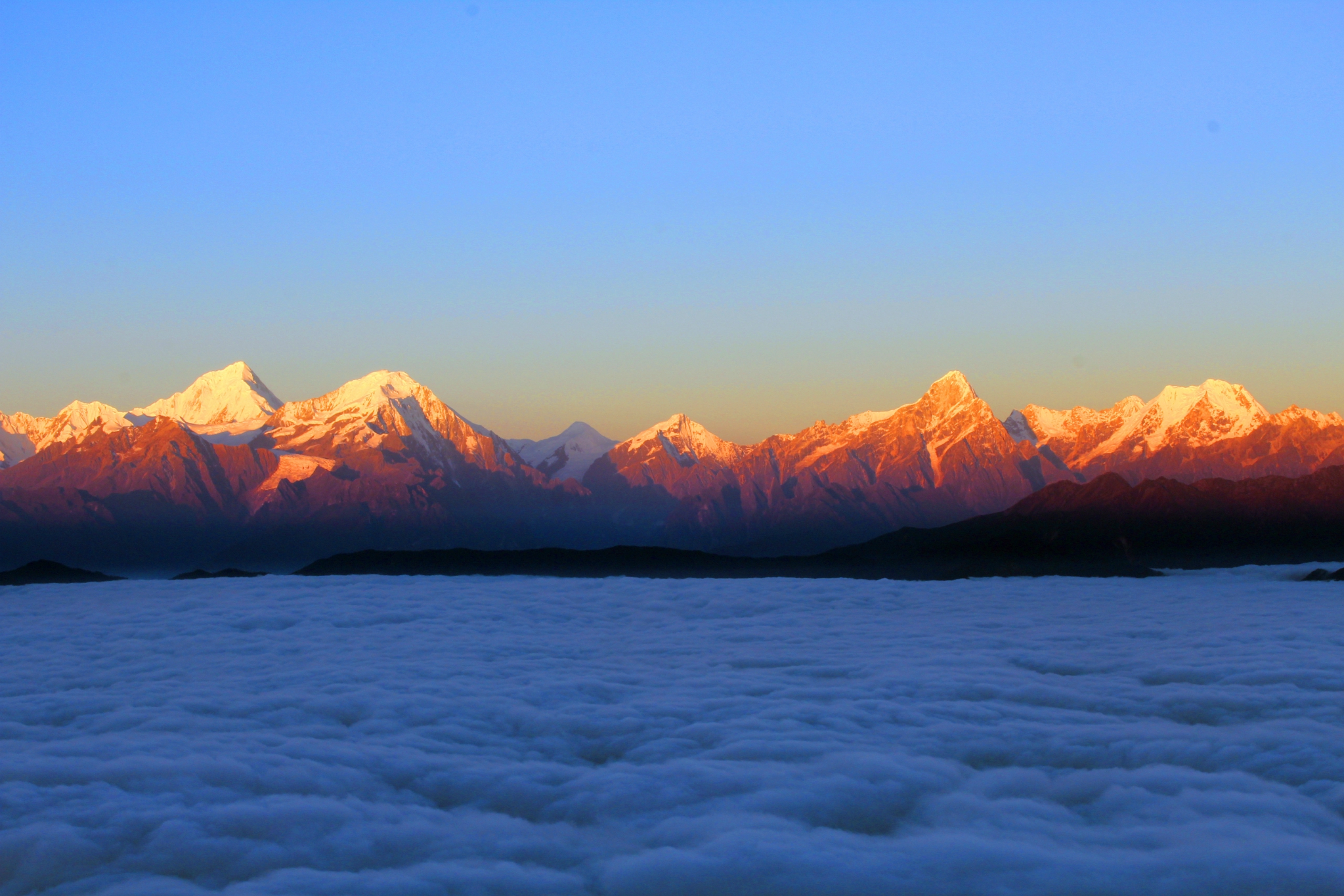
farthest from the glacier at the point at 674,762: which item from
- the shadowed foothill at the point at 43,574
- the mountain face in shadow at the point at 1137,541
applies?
the mountain face in shadow at the point at 1137,541

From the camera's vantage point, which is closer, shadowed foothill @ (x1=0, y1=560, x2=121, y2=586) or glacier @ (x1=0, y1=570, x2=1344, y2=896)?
glacier @ (x1=0, y1=570, x2=1344, y2=896)

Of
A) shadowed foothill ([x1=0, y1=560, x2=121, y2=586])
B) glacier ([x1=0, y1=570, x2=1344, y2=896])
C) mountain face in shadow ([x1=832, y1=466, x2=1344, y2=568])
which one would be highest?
mountain face in shadow ([x1=832, y1=466, x2=1344, y2=568])

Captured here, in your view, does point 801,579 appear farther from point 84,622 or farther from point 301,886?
point 301,886

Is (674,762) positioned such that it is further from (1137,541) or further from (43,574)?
(1137,541)

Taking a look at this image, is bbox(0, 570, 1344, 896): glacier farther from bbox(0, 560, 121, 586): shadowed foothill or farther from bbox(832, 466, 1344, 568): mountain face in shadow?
bbox(832, 466, 1344, 568): mountain face in shadow

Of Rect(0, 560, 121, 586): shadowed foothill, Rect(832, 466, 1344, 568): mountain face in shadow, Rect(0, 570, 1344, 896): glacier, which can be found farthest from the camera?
Rect(832, 466, 1344, 568): mountain face in shadow

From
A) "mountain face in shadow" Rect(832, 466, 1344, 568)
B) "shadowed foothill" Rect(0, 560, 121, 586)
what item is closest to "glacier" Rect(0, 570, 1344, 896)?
"shadowed foothill" Rect(0, 560, 121, 586)

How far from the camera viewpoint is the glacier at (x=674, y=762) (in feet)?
31.4

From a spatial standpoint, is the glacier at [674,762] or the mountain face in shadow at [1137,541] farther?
the mountain face in shadow at [1137,541]

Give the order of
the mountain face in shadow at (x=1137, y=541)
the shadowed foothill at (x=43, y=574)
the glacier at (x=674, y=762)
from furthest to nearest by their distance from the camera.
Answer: the mountain face in shadow at (x=1137, y=541) < the shadowed foothill at (x=43, y=574) < the glacier at (x=674, y=762)

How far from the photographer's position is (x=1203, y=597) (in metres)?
38.9

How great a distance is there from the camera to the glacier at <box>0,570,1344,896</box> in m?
9.58

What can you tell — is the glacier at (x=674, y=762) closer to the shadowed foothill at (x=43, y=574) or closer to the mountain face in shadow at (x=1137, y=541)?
the shadowed foothill at (x=43, y=574)

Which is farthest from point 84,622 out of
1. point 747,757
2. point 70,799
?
point 747,757
